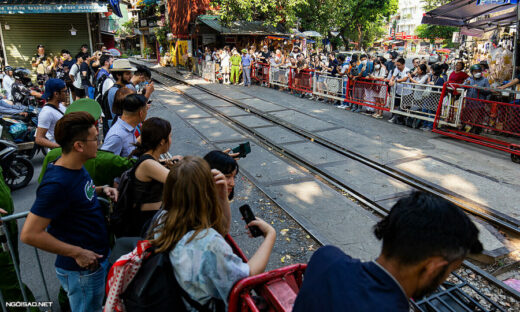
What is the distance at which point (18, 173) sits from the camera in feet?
19.3

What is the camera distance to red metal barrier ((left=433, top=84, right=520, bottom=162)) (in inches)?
310

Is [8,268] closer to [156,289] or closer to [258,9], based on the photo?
[156,289]

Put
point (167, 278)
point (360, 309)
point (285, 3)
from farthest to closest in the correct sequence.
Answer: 1. point (285, 3)
2. point (167, 278)
3. point (360, 309)

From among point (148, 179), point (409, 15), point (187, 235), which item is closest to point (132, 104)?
point (148, 179)

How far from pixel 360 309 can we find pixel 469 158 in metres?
7.58

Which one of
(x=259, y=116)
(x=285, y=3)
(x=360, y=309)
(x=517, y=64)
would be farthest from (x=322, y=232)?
(x=285, y=3)

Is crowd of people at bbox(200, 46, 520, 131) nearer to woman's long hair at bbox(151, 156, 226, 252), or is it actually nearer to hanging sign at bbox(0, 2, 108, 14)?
hanging sign at bbox(0, 2, 108, 14)

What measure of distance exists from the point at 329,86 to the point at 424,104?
4.18m

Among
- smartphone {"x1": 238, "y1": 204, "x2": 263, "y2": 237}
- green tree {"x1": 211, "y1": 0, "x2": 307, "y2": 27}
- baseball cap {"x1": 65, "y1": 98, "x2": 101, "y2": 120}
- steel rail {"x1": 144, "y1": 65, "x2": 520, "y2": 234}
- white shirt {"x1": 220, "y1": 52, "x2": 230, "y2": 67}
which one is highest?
green tree {"x1": 211, "y1": 0, "x2": 307, "y2": 27}

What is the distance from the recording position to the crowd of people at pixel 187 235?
1.24 metres

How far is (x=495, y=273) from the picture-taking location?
3.86 meters

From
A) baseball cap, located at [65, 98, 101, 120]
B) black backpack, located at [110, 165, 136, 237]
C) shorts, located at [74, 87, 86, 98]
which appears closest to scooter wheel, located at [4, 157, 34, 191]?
baseball cap, located at [65, 98, 101, 120]

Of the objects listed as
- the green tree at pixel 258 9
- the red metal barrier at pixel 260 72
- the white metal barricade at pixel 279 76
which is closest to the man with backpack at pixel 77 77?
the white metal barricade at pixel 279 76

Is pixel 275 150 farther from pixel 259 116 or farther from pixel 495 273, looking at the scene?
pixel 495 273
